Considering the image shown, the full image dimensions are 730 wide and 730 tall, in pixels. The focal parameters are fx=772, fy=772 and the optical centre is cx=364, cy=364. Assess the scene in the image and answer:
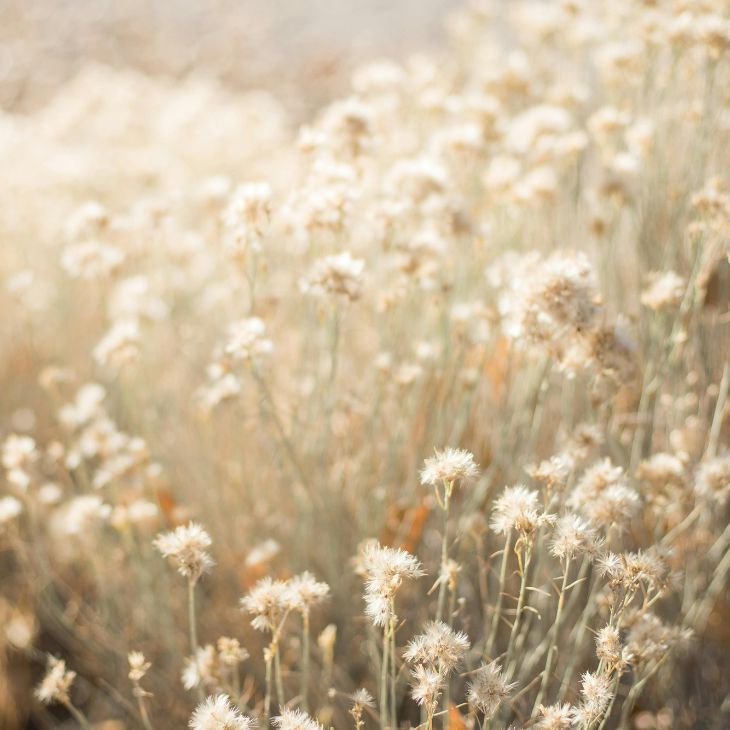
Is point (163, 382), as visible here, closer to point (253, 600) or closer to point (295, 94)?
point (253, 600)

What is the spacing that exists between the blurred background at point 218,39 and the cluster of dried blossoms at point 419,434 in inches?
207

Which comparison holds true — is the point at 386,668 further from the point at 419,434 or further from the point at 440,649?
the point at 419,434

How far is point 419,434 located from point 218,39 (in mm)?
8707

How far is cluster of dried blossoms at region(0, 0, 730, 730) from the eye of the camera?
1.50 m

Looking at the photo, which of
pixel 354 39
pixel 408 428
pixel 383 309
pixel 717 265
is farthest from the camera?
pixel 354 39

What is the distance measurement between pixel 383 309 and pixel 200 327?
150cm

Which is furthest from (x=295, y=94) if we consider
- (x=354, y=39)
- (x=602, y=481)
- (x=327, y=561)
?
(x=602, y=481)

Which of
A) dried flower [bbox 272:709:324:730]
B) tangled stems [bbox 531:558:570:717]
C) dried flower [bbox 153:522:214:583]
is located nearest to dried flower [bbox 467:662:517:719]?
tangled stems [bbox 531:558:570:717]

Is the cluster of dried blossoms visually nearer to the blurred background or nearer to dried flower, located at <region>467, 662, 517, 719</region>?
dried flower, located at <region>467, 662, 517, 719</region>

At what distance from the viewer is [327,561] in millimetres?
2199

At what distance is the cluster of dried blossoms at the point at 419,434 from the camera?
4.92 feet

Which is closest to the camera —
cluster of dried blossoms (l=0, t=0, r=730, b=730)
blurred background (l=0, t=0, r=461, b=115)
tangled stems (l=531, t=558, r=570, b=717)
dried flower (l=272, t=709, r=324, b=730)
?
dried flower (l=272, t=709, r=324, b=730)

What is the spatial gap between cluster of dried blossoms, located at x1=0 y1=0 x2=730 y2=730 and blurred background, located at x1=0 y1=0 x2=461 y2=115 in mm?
5255

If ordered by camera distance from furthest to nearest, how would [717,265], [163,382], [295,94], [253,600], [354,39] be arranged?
1. [354,39]
2. [295,94]
3. [163,382]
4. [717,265]
5. [253,600]
